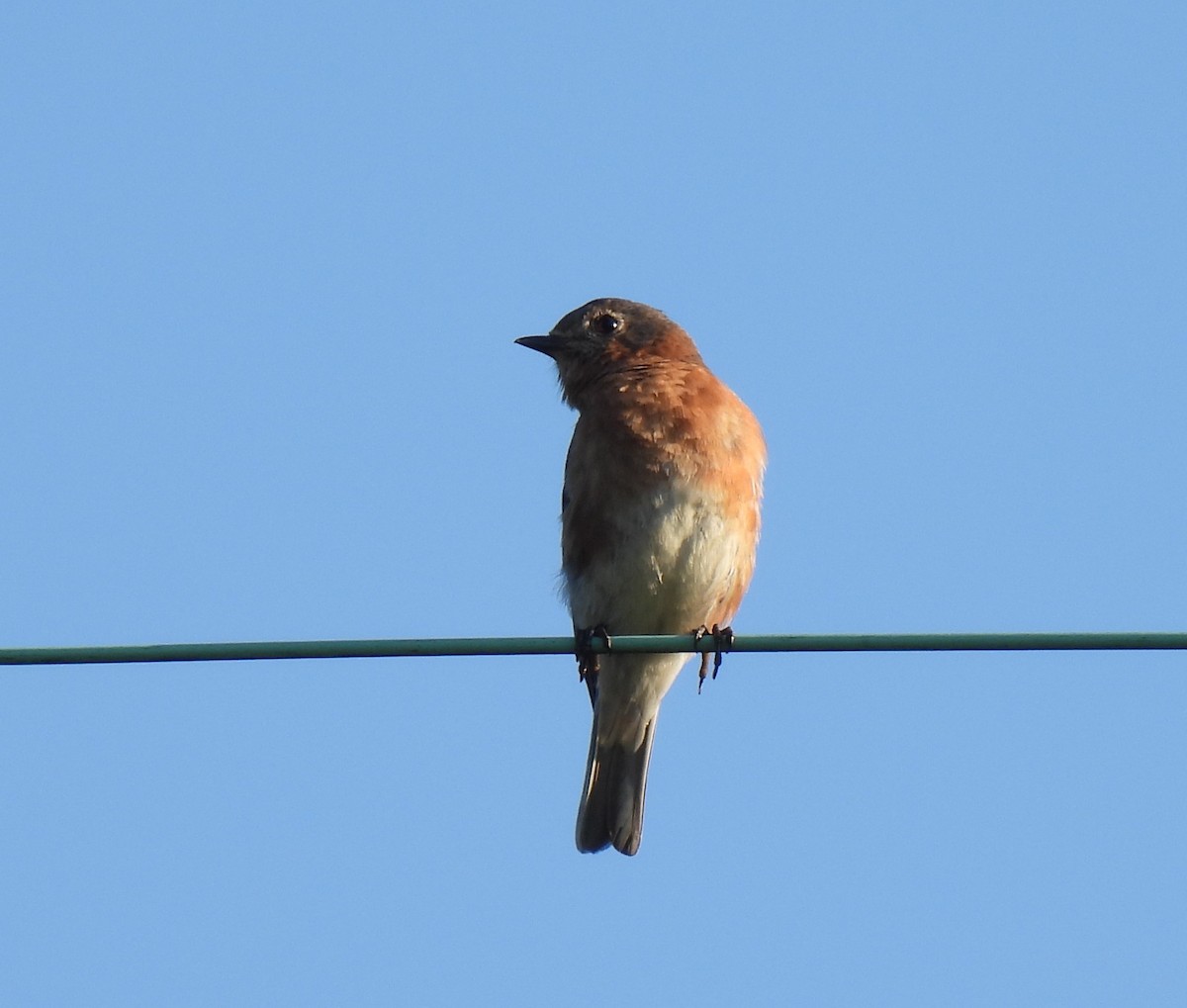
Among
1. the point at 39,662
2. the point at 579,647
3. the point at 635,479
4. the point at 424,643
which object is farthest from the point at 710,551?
the point at 39,662

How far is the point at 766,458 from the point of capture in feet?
29.4

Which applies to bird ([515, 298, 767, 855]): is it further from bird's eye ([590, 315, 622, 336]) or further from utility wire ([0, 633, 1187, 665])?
utility wire ([0, 633, 1187, 665])

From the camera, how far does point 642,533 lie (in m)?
8.34

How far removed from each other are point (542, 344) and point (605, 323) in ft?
1.24

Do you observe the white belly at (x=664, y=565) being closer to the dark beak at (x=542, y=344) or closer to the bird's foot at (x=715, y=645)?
the bird's foot at (x=715, y=645)

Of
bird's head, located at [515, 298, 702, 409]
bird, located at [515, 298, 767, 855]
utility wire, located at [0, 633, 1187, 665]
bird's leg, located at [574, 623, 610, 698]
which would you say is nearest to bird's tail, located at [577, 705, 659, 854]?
bird, located at [515, 298, 767, 855]

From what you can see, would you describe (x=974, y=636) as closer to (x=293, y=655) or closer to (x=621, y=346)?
(x=293, y=655)

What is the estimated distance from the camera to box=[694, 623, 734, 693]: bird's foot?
25.4 feet

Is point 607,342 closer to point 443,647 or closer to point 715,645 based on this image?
point 715,645

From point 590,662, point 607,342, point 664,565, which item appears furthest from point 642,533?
point 607,342

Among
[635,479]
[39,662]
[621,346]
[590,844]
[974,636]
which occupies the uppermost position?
[621,346]

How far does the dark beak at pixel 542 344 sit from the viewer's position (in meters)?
9.85

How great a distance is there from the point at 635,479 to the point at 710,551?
49cm

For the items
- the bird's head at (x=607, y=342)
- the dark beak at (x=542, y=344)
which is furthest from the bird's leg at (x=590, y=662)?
the dark beak at (x=542, y=344)
